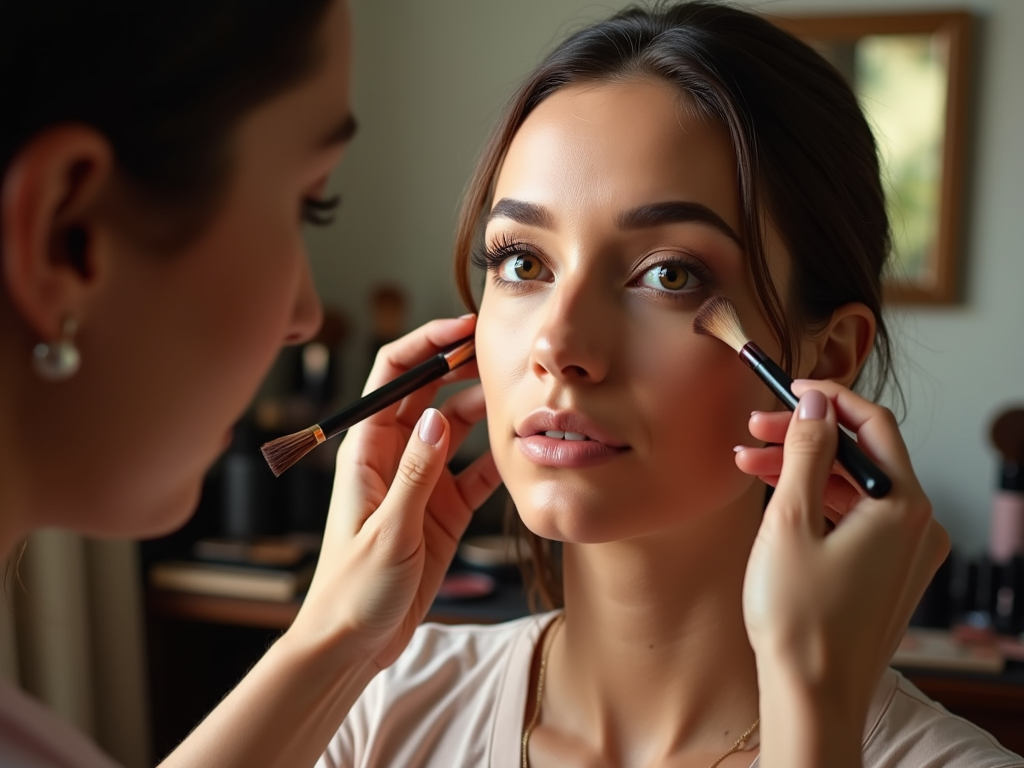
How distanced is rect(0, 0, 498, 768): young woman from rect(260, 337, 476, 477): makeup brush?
0.30 metres

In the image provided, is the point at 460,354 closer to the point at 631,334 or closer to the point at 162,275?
the point at 631,334

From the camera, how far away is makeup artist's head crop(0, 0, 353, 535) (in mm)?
444

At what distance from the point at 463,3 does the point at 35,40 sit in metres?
1.87

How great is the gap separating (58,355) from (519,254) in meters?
0.52

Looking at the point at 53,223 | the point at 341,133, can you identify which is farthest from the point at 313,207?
the point at 53,223

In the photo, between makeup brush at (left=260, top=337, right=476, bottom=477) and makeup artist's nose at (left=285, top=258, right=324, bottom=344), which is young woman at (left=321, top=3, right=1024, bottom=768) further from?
makeup artist's nose at (left=285, top=258, right=324, bottom=344)

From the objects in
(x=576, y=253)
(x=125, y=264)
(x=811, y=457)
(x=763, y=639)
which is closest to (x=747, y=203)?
(x=576, y=253)

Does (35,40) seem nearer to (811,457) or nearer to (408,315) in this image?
(811,457)

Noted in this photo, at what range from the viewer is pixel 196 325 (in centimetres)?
52

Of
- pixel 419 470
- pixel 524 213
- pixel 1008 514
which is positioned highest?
pixel 524 213

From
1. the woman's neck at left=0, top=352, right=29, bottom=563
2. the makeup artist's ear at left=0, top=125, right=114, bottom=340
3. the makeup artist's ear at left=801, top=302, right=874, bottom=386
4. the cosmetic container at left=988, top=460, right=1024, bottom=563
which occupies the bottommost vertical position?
the cosmetic container at left=988, top=460, right=1024, bottom=563

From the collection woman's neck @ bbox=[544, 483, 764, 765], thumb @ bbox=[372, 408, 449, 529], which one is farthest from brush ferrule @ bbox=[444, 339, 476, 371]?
woman's neck @ bbox=[544, 483, 764, 765]

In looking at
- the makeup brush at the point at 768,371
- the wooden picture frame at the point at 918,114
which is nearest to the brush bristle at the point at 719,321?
the makeup brush at the point at 768,371

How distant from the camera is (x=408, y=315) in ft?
7.55
